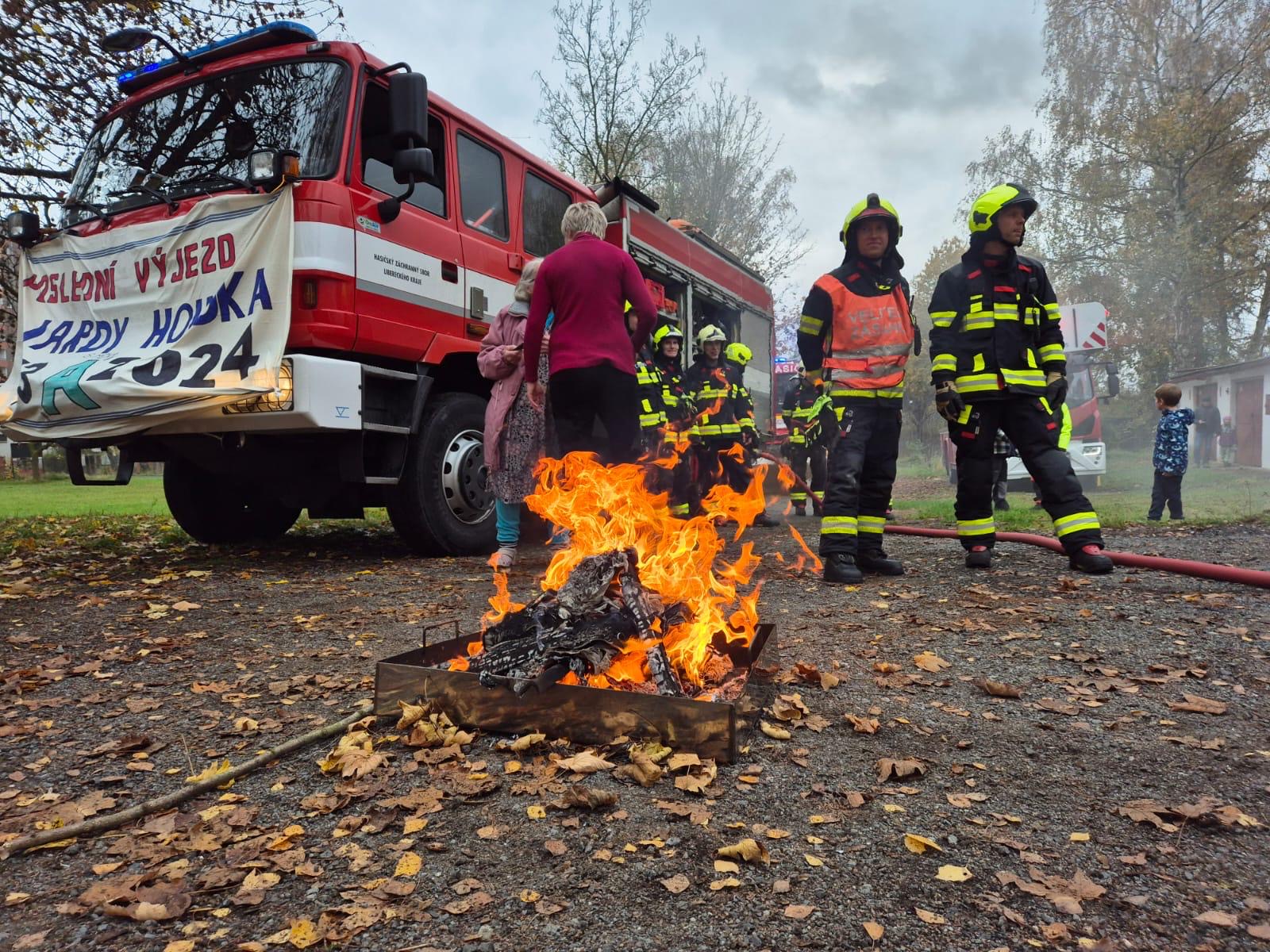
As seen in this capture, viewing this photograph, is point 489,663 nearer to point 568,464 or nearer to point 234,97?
point 568,464

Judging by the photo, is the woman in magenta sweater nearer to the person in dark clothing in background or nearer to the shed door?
the person in dark clothing in background

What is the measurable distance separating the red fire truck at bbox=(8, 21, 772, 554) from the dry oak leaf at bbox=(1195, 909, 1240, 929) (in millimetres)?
4706

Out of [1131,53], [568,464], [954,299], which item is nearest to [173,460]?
[568,464]

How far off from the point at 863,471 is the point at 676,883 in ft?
13.8

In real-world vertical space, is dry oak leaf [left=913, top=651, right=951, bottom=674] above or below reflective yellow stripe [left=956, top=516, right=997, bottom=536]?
below

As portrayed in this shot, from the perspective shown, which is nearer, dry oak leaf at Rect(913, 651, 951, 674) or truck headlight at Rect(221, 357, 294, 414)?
dry oak leaf at Rect(913, 651, 951, 674)

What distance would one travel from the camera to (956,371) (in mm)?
5504

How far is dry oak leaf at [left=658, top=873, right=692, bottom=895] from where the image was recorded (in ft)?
5.93

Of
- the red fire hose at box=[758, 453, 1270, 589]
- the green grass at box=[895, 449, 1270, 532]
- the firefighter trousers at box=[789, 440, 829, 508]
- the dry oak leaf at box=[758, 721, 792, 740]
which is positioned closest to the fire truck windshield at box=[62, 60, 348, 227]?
the dry oak leaf at box=[758, 721, 792, 740]

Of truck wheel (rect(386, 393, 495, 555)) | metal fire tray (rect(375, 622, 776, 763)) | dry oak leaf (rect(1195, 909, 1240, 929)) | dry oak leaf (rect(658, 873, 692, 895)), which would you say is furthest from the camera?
truck wheel (rect(386, 393, 495, 555))

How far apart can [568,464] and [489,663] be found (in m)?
1.73

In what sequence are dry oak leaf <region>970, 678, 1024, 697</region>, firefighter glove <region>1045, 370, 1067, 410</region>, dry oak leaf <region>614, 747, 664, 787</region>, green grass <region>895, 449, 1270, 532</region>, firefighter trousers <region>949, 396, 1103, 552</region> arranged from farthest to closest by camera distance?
green grass <region>895, 449, 1270, 532</region>, firefighter glove <region>1045, 370, 1067, 410</region>, firefighter trousers <region>949, 396, 1103, 552</region>, dry oak leaf <region>970, 678, 1024, 697</region>, dry oak leaf <region>614, 747, 664, 787</region>

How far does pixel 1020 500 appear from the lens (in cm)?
1470

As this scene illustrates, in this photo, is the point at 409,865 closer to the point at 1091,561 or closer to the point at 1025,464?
the point at 1091,561
